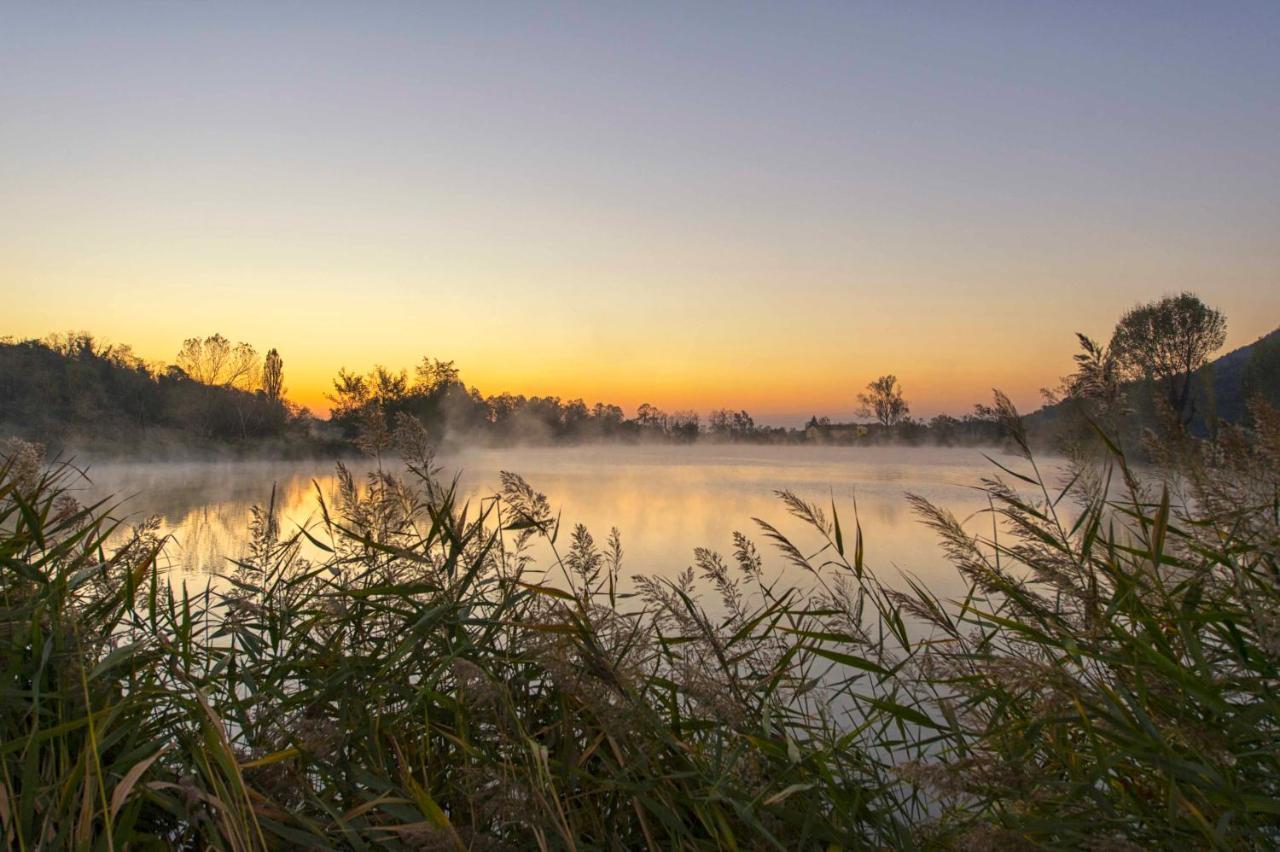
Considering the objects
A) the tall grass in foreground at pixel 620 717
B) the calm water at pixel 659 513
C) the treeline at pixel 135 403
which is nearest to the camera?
the tall grass in foreground at pixel 620 717

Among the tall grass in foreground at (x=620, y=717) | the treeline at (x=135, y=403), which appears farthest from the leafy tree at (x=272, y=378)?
the tall grass in foreground at (x=620, y=717)

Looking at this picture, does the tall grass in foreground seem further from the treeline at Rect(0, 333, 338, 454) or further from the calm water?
the treeline at Rect(0, 333, 338, 454)

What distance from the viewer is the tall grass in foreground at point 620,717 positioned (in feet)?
4.18

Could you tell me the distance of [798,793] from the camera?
167cm

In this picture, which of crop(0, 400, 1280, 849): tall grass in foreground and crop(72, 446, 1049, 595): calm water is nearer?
crop(0, 400, 1280, 849): tall grass in foreground

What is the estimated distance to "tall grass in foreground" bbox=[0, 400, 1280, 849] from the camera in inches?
50.2

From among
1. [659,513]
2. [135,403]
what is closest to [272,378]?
[135,403]

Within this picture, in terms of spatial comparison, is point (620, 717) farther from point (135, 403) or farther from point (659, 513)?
point (135, 403)

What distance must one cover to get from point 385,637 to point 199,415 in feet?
135

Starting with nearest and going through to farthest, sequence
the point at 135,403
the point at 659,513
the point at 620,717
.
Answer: the point at 620,717
the point at 659,513
the point at 135,403

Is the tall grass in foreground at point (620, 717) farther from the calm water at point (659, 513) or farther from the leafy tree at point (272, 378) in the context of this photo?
the leafy tree at point (272, 378)

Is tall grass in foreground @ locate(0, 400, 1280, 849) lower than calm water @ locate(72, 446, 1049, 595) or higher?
higher

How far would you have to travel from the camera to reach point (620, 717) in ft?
5.26

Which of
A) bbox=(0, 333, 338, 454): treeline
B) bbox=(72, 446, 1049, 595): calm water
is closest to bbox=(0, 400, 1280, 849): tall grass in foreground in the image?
bbox=(72, 446, 1049, 595): calm water
